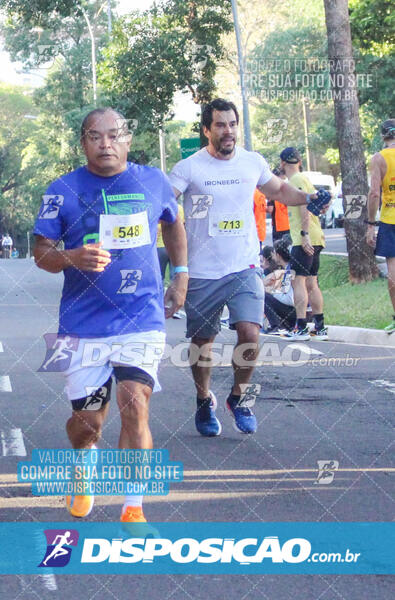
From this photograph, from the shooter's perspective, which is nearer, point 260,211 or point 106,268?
point 106,268

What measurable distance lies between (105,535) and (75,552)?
24cm

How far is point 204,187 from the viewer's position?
774 centimetres

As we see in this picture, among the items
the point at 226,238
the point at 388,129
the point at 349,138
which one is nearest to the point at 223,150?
the point at 226,238

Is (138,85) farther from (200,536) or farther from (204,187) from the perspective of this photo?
(200,536)

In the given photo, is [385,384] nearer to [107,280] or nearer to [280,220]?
[107,280]

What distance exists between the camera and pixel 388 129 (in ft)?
39.0

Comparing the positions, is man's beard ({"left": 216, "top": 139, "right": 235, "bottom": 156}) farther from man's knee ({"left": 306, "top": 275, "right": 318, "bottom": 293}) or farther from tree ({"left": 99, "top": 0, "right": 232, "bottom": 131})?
tree ({"left": 99, "top": 0, "right": 232, "bottom": 131})

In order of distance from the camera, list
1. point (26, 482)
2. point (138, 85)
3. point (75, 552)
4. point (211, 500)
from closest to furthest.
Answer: point (75, 552) → point (211, 500) → point (26, 482) → point (138, 85)

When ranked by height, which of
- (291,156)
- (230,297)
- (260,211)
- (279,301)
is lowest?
(279,301)

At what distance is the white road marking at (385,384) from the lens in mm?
9498

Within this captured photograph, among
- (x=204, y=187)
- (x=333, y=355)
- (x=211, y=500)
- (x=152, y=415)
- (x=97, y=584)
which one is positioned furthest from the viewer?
(x=333, y=355)

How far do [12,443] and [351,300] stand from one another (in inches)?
389

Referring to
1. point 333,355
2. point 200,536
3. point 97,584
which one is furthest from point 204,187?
point 333,355

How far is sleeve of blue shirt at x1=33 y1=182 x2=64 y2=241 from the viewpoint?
18.1 ft
